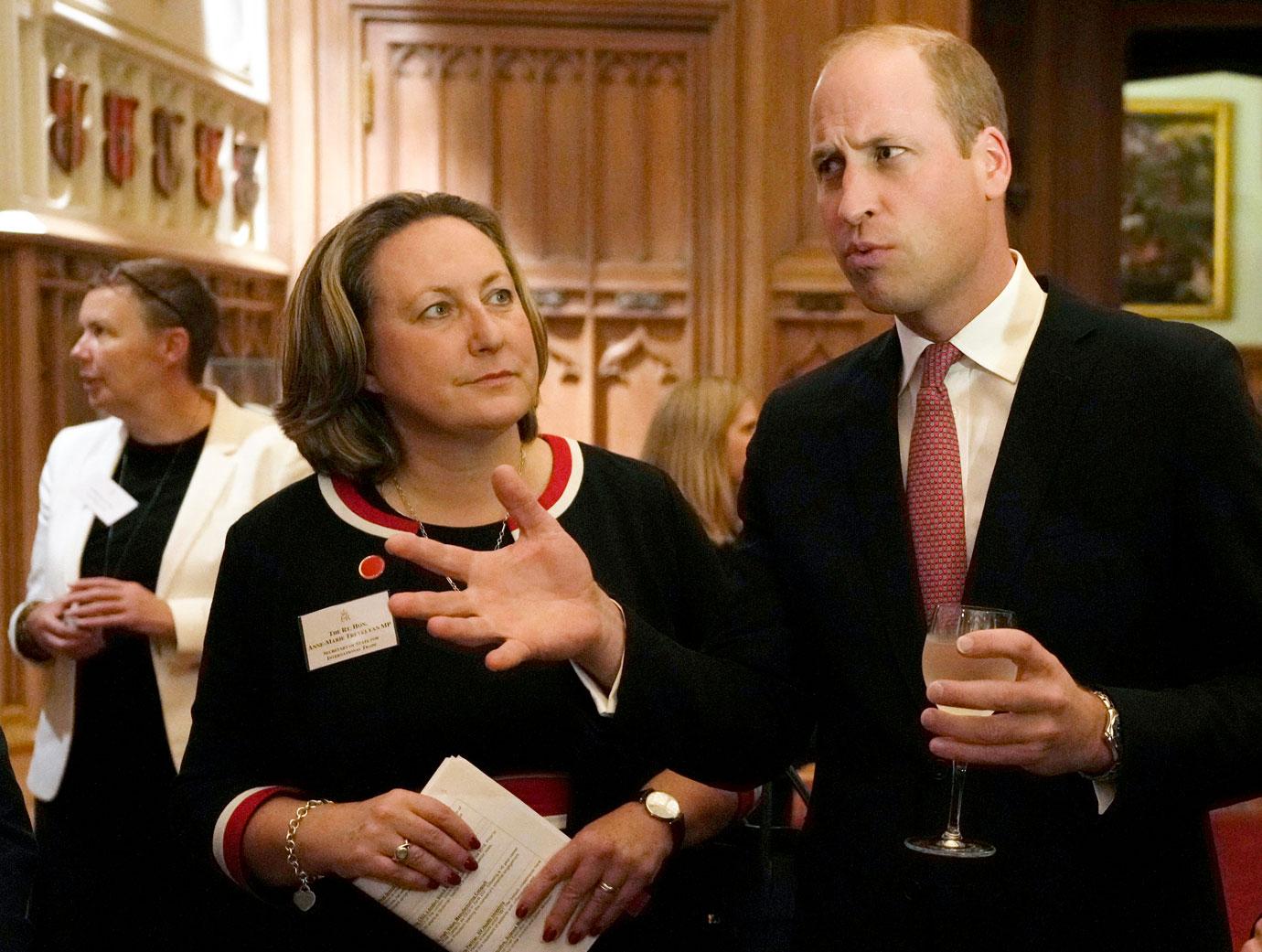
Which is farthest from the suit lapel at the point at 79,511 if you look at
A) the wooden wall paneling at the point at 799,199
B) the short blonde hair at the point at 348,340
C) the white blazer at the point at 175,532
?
the wooden wall paneling at the point at 799,199

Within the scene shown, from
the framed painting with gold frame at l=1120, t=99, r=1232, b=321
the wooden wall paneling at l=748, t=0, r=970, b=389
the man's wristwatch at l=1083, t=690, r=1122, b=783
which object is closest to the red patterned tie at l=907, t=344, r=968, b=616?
the man's wristwatch at l=1083, t=690, r=1122, b=783

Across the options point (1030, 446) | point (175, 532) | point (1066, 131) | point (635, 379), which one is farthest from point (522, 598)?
point (1066, 131)

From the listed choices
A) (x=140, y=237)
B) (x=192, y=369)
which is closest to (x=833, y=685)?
(x=192, y=369)

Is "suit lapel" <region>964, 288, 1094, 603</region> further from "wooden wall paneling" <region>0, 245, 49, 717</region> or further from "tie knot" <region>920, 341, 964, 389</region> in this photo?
"wooden wall paneling" <region>0, 245, 49, 717</region>

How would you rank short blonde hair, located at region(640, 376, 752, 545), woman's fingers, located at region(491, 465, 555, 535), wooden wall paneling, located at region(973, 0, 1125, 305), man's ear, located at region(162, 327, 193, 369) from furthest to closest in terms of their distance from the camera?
1. wooden wall paneling, located at region(973, 0, 1125, 305)
2. short blonde hair, located at region(640, 376, 752, 545)
3. man's ear, located at region(162, 327, 193, 369)
4. woman's fingers, located at region(491, 465, 555, 535)

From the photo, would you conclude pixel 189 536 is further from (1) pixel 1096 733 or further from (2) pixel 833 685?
(1) pixel 1096 733

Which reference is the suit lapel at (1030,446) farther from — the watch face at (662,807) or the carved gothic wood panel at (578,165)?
the carved gothic wood panel at (578,165)

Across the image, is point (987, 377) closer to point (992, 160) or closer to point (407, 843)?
point (992, 160)

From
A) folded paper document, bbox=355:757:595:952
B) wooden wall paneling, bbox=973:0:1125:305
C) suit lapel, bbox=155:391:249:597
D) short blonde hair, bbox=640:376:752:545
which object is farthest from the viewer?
wooden wall paneling, bbox=973:0:1125:305

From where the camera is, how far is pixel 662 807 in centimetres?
198

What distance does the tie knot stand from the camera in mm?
1855

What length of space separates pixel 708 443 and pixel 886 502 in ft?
7.42

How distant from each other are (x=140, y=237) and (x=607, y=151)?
1791 millimetres

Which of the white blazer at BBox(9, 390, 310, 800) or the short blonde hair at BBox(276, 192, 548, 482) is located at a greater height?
the short blonde hair at BBox(276, 192, 548, 482)
